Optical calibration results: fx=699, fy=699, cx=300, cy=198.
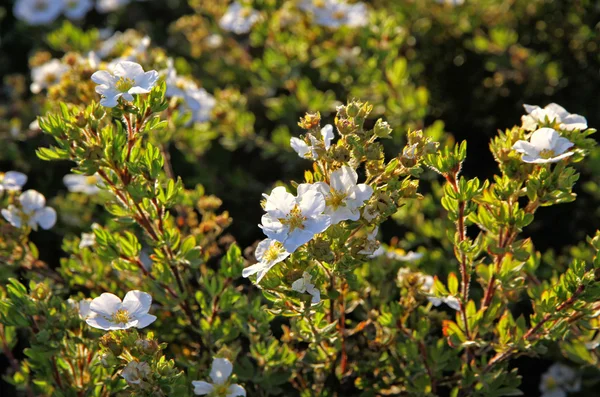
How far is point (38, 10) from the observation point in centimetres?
363

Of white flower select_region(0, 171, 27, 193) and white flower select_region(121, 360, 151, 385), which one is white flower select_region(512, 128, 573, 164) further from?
white flower select_region(0, 171, 27, 193)

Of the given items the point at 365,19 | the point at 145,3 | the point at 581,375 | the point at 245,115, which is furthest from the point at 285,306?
the point at 145,3

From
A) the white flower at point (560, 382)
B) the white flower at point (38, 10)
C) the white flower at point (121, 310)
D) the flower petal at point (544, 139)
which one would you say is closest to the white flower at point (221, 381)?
the white flower at point (121, 310)

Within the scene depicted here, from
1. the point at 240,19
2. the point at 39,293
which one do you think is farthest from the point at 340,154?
the point at 240,19

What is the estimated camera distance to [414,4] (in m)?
3.16

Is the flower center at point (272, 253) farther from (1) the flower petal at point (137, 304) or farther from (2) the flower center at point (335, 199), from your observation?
(1) the flower petal at point (137, 304)

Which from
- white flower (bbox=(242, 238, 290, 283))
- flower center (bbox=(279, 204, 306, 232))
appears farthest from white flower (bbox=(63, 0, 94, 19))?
flower center (bbox=(279, 204, 306, 232))

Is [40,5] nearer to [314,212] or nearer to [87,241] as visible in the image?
[87,241]

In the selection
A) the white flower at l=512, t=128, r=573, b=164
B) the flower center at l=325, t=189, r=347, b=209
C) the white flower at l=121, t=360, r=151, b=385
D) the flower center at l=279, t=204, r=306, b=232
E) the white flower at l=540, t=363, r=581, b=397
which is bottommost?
the white flower at l=540, t=363, r=581, b=397

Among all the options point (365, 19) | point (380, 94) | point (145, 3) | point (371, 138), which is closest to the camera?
point (371, 138)

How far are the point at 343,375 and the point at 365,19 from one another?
174 cm

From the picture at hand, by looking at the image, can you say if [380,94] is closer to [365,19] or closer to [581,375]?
[365,19]

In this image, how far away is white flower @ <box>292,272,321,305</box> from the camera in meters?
1.40

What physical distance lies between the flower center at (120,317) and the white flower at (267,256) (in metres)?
0.28
